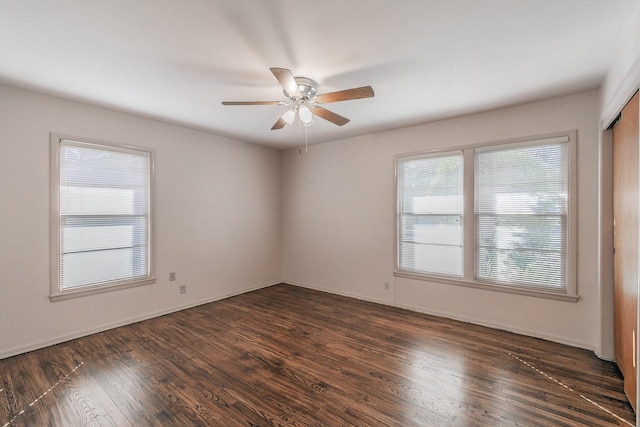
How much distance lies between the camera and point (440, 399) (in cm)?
221

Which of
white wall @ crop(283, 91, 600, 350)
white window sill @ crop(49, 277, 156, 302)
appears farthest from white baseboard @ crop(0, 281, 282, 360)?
white wall @ crop(283, 91, 600, 350)

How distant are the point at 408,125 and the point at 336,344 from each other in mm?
3073

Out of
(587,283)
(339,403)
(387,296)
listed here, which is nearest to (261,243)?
(387,296)

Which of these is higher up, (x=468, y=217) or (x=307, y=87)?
(x=307, y=87)

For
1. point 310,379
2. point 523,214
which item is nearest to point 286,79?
point 310,379

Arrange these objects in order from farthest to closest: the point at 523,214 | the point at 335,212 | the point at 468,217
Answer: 1. the point at 335,212
2. the point at 468,217
3. the point at 523,214

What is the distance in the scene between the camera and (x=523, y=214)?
11.0 feet

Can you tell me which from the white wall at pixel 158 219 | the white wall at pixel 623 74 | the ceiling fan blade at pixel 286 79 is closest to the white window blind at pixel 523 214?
the white wall at pixel 623 74

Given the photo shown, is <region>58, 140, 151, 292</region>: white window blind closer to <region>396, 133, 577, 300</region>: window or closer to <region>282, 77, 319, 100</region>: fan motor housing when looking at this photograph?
<region>282, 77, 319, 100</region>: fan motor housing

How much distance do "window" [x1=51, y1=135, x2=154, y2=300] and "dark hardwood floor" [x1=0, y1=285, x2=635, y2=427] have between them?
665mm

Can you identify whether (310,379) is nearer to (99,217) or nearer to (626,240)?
(626,240)

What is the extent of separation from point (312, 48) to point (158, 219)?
3120mm

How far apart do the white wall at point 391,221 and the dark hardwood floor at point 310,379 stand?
338 mm

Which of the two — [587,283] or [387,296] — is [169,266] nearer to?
[387,296]
